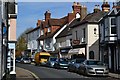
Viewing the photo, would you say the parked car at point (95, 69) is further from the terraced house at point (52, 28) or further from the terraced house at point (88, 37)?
the terraced house at point (52, 28)

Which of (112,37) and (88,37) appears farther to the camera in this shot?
(88,37)

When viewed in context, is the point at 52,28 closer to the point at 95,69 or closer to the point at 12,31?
the point at 95,69

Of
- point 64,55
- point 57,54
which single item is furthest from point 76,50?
point 57,54

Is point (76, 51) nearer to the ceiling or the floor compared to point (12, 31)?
nearer to the floor

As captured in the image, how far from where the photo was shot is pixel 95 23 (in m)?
49.0

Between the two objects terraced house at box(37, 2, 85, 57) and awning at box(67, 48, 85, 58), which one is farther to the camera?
terraced house at box(37, 2, 85, 57)

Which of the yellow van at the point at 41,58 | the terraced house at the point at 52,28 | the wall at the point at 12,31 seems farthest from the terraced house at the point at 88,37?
the wall at the point at 12,31

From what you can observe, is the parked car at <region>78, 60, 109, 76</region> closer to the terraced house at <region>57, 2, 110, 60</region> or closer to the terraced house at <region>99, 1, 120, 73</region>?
the terraced house at <region>99, 1, 120, 73</region>

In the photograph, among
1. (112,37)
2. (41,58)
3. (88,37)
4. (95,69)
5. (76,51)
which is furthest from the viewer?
(41,58)

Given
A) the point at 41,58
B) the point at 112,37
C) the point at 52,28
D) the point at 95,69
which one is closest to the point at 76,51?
the point at 41,58

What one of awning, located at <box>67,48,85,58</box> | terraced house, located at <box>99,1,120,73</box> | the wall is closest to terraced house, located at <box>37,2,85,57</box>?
awning, located at <box>67,48,85,58</box>

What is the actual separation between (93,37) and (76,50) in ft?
14.5

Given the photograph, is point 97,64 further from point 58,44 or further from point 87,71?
point 58,44

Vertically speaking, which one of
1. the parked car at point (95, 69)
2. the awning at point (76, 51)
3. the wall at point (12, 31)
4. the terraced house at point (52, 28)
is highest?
the terraced house at point (52, 28)
